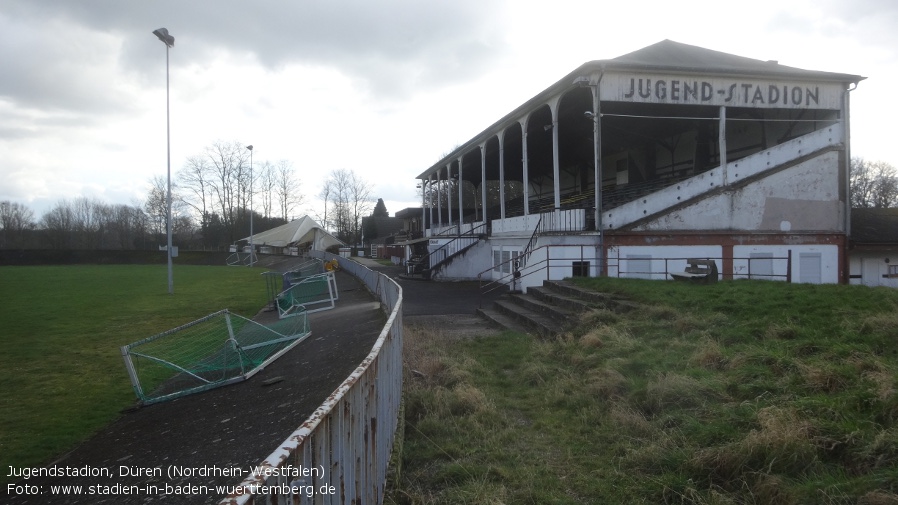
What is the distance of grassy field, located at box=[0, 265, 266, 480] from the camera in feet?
25.3

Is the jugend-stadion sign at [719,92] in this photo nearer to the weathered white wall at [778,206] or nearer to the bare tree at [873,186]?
the weathered white wall at [778,206]

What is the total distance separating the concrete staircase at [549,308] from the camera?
11.8 m

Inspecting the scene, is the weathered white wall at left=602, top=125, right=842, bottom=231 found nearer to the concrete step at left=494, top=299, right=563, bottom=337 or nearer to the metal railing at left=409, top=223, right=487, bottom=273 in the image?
the concrete step at left=494, top=299, right=563, bottom=337

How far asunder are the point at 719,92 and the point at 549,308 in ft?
39.0

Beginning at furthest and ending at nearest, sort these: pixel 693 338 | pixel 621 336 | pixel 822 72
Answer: pixel 822 72
pixel 621 336
pixel 693 338

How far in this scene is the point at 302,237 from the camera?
6794 centimetres

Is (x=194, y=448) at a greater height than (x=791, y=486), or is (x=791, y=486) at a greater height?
(x=791, y=486)

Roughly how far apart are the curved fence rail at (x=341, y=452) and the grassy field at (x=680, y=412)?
60 cm

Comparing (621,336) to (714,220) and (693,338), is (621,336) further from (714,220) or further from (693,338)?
(714,220)

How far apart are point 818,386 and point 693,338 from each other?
120 inches

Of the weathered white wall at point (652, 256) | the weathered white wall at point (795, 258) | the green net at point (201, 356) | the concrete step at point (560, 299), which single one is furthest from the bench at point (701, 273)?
the green net at point (201, 356)

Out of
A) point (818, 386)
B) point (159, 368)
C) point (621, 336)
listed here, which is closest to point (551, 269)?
point (621, 336)

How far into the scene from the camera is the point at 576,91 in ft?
69.4

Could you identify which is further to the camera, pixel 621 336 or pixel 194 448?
A: pixel 621 336
